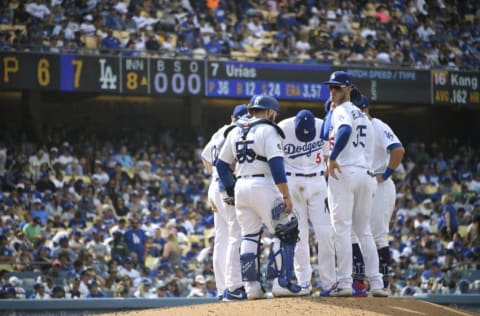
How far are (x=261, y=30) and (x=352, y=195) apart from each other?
16.0m

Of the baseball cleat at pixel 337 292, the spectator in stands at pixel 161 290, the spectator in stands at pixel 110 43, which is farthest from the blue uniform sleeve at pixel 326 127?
the spectator in stands at pixel 110 43

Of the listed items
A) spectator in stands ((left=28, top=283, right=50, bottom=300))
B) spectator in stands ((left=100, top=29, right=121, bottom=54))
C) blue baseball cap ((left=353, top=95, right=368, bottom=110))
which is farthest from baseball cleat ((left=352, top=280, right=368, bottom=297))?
spectator in stands ((left=100, top=29, right=121, bottom=54))

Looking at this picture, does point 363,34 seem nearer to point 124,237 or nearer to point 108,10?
point 108,10

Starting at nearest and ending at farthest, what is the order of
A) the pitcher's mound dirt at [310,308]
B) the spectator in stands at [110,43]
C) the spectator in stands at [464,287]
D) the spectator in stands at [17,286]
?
the pitcher's mound dirt at [310,308] → the spectator in stands at [17,286] → the spectator in stands at [464,287] → the spectator in stands at [110,43]

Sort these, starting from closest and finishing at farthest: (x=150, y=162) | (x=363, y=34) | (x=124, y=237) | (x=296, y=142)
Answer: (x=296, y=142) → (x=124, y=237) → (x=150, y=162) → (x=363, y=34)

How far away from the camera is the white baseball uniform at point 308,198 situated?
9.94m

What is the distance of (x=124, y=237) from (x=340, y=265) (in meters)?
8.15

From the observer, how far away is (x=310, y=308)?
8.93 m

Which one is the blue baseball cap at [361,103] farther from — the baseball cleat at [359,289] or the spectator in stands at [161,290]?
the spectator in stands at [161,290]

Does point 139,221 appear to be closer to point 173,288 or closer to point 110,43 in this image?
point 173,288

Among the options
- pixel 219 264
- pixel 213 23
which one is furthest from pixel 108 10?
pixel 219 264

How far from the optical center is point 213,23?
2467 cm

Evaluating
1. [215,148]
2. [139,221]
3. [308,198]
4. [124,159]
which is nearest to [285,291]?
[308,198]

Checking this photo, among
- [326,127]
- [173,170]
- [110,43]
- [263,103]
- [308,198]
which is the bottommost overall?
[308,198]
